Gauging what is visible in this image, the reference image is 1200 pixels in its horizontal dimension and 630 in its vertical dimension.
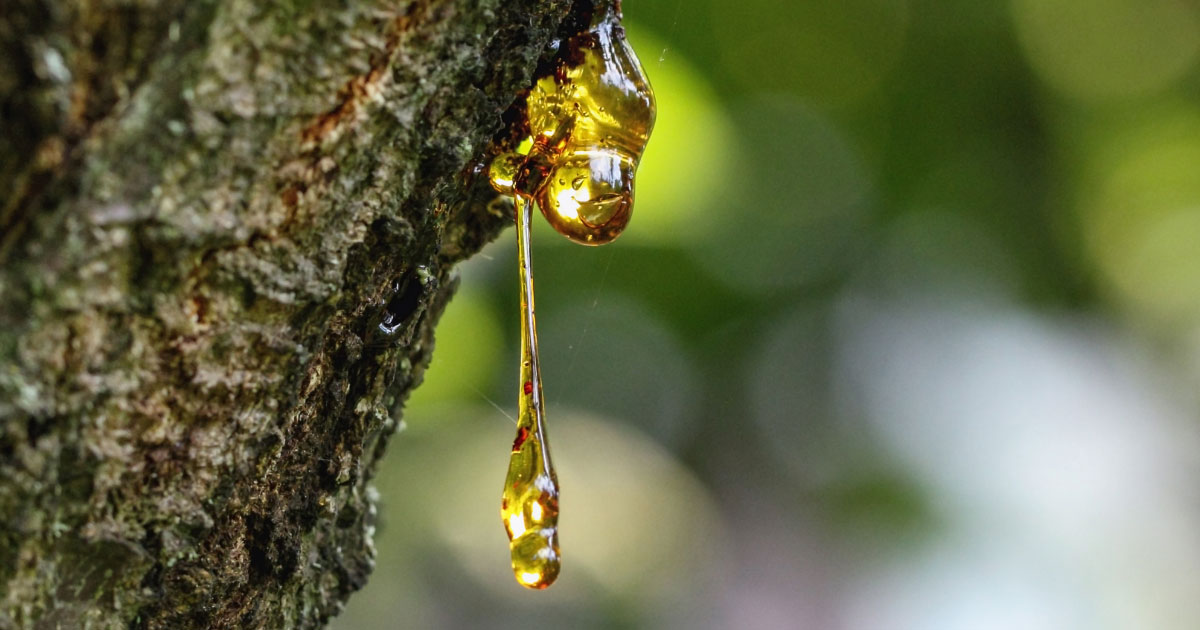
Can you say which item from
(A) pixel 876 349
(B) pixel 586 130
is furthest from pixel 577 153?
(A) pixel 876 349

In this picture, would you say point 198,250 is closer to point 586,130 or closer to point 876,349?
point 586,130

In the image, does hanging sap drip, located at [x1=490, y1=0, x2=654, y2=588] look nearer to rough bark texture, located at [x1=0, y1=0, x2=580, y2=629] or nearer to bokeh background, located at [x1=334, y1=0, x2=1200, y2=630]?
rough bark texture, located at [x1=0, y1=0, x2=580, y2=629]

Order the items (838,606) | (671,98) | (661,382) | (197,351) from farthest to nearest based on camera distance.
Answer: (661,382) → (838,606) → (671,98) → (197,351)

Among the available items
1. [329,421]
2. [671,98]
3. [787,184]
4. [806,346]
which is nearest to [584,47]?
[329,421]

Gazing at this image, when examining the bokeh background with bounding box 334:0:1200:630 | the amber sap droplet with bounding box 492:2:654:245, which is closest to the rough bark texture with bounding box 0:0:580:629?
the amber sap droplet with bounding box 492:2:654:245

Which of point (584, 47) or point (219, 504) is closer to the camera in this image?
point (219, 504)

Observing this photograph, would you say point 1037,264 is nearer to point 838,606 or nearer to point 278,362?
point 838,606

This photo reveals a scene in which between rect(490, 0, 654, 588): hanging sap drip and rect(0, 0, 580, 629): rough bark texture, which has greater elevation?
rect(490, 0, 654, 588): hanging sap drip
